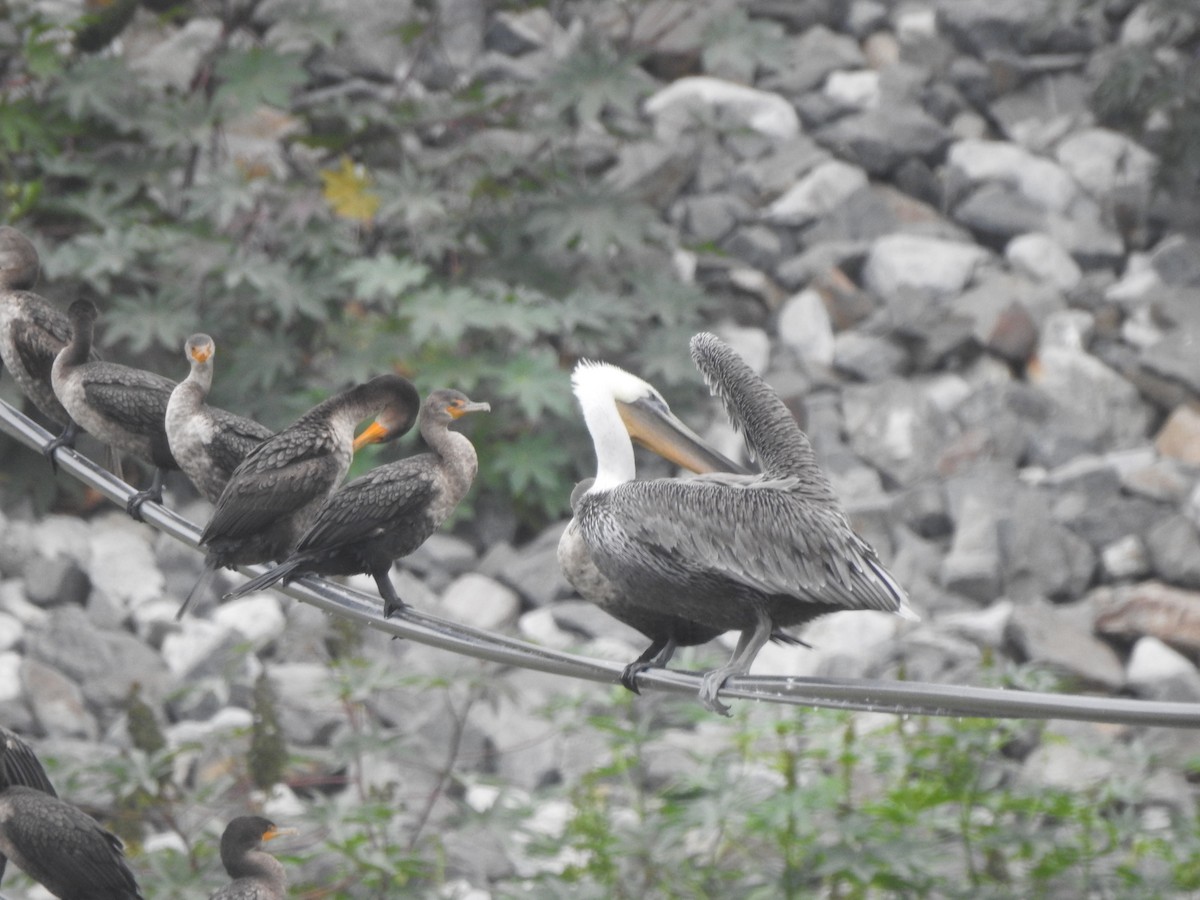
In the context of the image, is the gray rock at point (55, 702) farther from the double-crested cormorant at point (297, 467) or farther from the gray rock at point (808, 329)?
the double-crested cormorant at point (297, 467)

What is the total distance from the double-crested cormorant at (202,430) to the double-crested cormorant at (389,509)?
0.26 metres

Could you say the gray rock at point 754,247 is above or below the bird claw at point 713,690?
above

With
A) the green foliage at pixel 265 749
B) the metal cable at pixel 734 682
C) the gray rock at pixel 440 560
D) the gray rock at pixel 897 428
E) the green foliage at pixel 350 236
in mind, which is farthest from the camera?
the gray rock at pixel 897 428

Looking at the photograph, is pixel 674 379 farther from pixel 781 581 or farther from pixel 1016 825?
pixel 781 581

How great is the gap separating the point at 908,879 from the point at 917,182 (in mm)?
6347

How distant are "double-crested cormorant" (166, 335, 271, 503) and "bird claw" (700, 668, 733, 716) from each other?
3.38 feet

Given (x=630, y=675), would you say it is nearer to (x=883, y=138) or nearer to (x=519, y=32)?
(x=883, y=138)

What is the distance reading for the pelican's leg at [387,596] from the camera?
3.02 m

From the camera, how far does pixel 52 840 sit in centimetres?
333

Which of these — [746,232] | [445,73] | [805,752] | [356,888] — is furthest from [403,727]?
[445,73]

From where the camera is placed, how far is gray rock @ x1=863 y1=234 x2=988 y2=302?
10.1 metres

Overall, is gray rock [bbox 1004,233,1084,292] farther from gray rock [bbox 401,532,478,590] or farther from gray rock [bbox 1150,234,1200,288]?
gray rock [bbox 401,532,478,590]

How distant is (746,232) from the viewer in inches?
408

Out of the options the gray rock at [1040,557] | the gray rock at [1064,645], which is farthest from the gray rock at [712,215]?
the gray rock at [1064,645]
